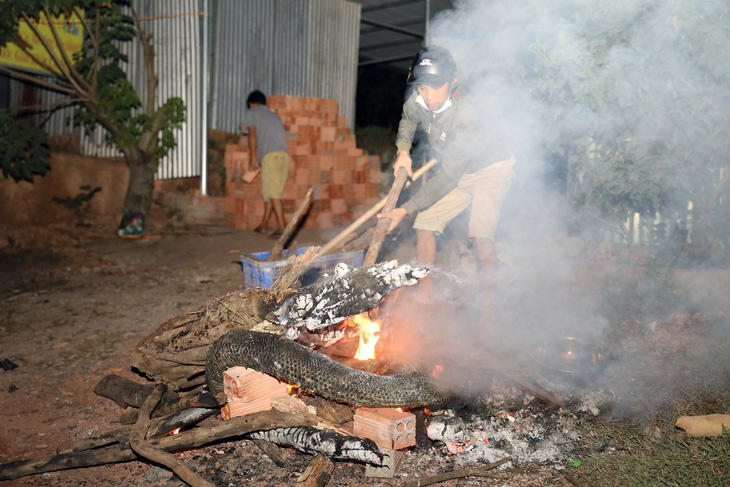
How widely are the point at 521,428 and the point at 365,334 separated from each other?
43.6 inches

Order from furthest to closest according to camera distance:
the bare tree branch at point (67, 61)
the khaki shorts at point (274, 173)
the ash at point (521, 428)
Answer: the bare tree branch at point (67, 61) → the khaki shorts at point (274, 173) → the ash at point (521, 428)

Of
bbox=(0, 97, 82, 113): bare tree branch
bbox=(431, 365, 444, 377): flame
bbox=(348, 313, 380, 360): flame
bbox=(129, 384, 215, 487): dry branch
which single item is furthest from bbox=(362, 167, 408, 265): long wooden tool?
bbox=(0, 97, 82, 113): bare tree branch

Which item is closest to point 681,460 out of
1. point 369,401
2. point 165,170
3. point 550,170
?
point 369,401

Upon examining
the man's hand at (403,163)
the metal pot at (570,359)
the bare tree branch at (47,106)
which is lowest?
the metal pot at (570,359)

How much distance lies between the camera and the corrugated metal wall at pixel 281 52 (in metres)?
10.5

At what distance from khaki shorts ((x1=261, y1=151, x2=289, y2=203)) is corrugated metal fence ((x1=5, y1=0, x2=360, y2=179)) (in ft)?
7.54

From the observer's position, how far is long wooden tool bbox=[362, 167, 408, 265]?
3881 millimetres

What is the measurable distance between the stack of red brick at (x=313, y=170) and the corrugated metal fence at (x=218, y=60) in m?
1.00

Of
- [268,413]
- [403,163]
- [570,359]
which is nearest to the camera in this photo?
[268,413]

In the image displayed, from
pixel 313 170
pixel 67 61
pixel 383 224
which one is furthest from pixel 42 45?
pixel 383 224

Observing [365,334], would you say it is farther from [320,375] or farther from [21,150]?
[21,150]

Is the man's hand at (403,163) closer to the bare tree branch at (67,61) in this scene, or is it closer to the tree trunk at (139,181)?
the tree trunk at (139,181)

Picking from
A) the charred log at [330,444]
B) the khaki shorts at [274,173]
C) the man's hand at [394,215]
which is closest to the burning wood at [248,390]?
the charred log at [330,444]

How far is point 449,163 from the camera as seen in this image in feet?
15.4
